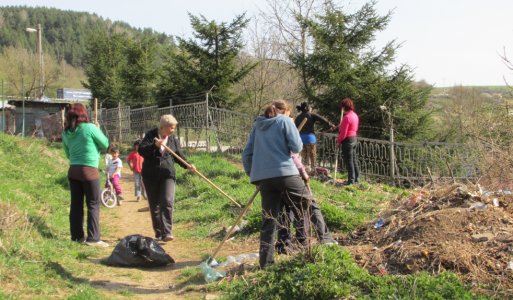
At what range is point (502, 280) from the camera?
14.5ft

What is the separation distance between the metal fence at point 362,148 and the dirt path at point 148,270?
12.2 feet

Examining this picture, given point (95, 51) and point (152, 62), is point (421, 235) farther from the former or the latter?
point (95, 51)

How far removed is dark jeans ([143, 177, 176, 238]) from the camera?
717cm

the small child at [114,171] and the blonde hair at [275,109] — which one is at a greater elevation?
the blonde hair at [275,109]

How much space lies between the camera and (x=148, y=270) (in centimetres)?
611

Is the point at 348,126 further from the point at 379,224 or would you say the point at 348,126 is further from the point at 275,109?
the point at 275,109

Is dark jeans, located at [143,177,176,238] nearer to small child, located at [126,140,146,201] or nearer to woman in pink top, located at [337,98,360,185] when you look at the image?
small child, located at [126,140,146,201]

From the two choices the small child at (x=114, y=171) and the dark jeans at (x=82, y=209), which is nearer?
the dark jeans at (x=82, y=209)

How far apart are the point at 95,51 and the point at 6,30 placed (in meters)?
65.0

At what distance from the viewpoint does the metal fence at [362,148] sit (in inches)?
433

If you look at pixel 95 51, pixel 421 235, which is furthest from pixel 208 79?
pixel 95 51

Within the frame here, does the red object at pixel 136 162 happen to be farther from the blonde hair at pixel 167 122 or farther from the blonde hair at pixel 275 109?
→ the blonde hair at pixel 275 109

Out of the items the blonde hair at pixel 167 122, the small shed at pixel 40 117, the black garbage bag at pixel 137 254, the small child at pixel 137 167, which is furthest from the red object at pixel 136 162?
the small shed at pixel 40 117

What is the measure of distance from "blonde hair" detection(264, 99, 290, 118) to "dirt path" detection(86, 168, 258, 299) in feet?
6.05
